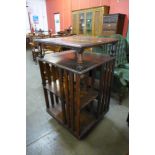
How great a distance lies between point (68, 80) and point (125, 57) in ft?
5.81

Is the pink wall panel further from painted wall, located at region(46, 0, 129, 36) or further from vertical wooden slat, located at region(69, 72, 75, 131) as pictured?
vertical wooden slat, located at region(69, 72, 75, 131)

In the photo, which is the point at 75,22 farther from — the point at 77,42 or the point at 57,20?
the point at 77,42

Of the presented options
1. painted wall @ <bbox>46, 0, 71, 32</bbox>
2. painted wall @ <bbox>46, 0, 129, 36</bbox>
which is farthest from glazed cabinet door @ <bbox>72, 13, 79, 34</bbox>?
painted wall @ <bbox>46, 0, 71, 32</bbox>

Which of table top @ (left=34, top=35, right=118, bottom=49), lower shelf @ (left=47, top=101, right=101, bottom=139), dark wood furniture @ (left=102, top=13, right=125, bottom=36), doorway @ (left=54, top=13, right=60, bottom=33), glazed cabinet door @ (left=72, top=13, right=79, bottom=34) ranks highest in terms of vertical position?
doorway @ (left=54, top=13, right=60, bottom=33)

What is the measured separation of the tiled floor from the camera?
1.39 m

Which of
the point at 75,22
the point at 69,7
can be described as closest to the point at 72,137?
the point at 75,22

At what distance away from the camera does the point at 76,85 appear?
1.17 m

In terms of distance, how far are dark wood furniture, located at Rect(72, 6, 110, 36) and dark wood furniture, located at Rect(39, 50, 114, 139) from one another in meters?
3.32
